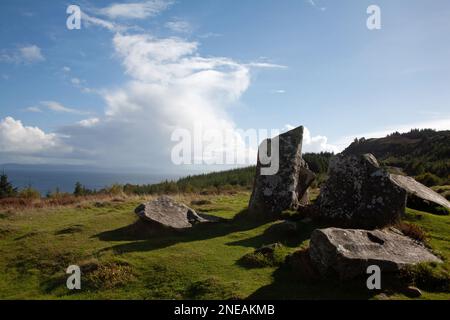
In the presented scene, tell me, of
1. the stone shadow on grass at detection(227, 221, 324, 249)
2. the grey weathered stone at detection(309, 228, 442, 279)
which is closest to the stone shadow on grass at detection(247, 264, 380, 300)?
the grey weathered stone at detection(309, 228, 442, 279)

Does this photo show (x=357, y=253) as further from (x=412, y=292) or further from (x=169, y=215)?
(x=169, y=215)

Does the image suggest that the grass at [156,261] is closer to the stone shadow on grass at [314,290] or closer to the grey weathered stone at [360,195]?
the stone shadow on grass at [314,290]

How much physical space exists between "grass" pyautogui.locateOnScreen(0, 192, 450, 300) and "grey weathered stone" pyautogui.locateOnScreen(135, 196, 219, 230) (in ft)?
2.30

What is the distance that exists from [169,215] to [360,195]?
8975 millimetres

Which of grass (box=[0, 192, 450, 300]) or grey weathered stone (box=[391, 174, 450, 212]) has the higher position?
grey weathered stone (box=[391, 174, 450, 212])

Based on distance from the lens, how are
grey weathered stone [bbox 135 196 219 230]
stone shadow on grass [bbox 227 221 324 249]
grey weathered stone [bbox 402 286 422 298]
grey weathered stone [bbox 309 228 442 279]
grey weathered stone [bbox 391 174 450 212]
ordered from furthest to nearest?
grey weathered stone [bbox 391 174 450 212] → grey weathered stone [bbox 135 196 219 230] → stone shadow on grass [bbox 227 221 324 249] → grey weathered stone [bbox 309 228 442 279] → grey weathered stone [bbox 402 286 422 298]

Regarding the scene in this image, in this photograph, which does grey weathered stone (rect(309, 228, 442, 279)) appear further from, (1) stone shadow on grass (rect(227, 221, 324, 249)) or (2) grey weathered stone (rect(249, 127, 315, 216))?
(2) grey weathered stone (rect(249, 127, 315, 216))

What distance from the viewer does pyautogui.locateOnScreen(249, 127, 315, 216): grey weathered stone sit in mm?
21000

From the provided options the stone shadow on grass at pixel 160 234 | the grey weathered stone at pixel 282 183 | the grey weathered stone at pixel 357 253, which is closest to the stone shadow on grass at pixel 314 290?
the grey weathered stone at pixel 357 253

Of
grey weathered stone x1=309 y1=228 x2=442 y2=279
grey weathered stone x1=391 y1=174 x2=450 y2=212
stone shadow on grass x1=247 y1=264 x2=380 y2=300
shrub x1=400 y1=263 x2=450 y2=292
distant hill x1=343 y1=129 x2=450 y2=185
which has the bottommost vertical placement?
stone shadow on grass x1=247 y1=264 x2=380 y2=300
